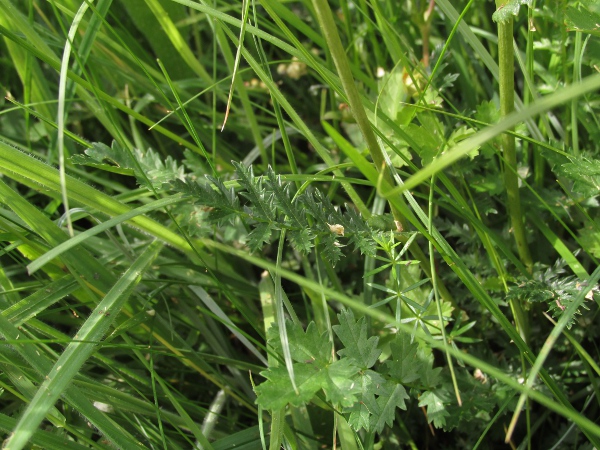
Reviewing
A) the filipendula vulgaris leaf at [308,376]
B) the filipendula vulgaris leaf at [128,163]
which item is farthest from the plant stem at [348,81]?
the filipendula vulgaris leaf at [128,163]

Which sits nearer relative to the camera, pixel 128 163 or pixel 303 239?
pixel 303 239

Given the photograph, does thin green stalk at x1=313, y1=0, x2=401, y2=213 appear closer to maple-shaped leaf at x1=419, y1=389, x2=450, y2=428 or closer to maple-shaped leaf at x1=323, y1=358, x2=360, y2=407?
maple-shaped leaf at x1=323, y1=358, x2=360, y2=407

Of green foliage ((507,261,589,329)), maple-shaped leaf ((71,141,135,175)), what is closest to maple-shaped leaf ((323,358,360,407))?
Result: green foliage ((507,261,589,329))

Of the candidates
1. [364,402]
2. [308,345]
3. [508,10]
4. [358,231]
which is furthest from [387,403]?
[508,10]

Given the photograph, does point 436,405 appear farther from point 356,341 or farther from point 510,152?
point 510,152

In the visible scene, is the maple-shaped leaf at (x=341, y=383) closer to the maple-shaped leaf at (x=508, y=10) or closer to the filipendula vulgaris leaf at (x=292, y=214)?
the filipendula vulgaris leaf at (x=292, y=214)

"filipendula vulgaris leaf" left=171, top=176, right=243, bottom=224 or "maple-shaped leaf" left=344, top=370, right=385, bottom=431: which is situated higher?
"filipendula vulgaris leaf" left=171, top=176, right=243, bottom=224
